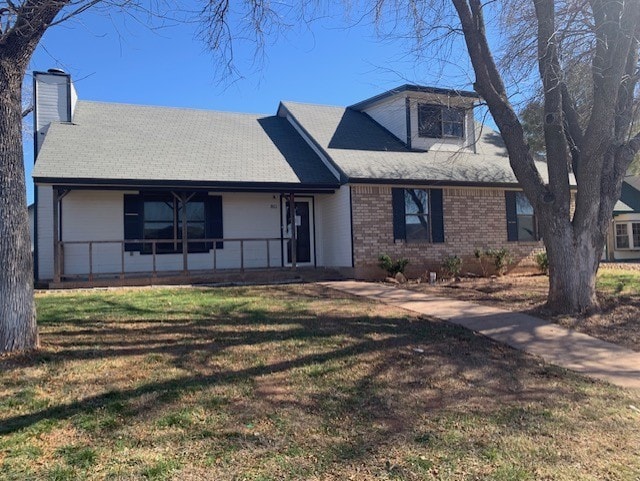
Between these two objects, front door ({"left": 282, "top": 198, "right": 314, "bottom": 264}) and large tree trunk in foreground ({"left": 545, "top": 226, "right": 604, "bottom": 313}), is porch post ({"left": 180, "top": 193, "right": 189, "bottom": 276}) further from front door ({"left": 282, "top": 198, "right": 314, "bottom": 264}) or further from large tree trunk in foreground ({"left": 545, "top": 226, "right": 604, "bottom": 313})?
large tree trunk in foreground ({"left": 545, "top": 226, "right": 604, "bottom": 313})

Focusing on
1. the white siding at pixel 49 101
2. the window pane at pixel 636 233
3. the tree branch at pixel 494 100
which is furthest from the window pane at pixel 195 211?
the window pane at pixel 636 233

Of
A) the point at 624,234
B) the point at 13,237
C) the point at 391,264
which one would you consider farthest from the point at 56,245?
the point at 624,234

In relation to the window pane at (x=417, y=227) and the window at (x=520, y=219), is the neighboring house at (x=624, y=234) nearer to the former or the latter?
the window at (x=520, y=219)

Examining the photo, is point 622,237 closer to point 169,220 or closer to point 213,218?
point 213,218

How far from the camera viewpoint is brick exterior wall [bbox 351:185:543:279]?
1412cm

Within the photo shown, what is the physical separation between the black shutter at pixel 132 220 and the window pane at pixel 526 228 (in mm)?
11144

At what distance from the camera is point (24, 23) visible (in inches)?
230

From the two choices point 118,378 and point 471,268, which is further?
Result: point 471,268

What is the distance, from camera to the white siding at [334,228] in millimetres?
14272

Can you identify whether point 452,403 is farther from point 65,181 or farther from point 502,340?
point 65,181

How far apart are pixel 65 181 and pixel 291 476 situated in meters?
10.7

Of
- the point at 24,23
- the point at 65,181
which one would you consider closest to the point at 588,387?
the point at 24,23

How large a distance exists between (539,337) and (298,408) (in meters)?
4.58

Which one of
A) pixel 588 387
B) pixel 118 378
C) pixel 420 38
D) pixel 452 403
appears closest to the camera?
pixel 452 403
